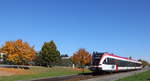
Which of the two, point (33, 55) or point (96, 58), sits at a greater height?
point (33, 55)

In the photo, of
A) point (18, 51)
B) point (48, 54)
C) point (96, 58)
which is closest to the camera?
point (96, 58)

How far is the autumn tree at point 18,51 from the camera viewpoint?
236 feet

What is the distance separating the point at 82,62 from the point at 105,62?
2061 inches

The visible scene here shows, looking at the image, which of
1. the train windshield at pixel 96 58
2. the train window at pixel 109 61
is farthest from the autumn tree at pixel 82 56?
the train windshield at pixel 96 58

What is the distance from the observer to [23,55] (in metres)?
72.2

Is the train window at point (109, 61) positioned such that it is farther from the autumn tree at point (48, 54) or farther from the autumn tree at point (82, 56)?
the autumn tree at point (48, 54)

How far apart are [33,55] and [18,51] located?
15.1 feet

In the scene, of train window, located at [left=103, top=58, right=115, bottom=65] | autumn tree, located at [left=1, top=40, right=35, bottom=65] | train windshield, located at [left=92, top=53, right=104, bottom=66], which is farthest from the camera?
autumn tree, located at [left=1, top=40, right=35, bottom=65]

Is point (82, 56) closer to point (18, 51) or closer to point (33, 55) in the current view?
point (33, 55)

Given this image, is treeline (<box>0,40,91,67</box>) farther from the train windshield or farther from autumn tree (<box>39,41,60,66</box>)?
the train windshield

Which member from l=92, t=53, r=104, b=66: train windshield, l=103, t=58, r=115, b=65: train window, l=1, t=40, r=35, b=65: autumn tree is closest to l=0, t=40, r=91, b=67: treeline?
l=1, t=40, r=35, b=65: autumn tree

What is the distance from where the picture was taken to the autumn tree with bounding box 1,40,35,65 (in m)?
72.0

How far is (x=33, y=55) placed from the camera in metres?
75.2

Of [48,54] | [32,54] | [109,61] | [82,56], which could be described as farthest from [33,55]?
[109,61]
